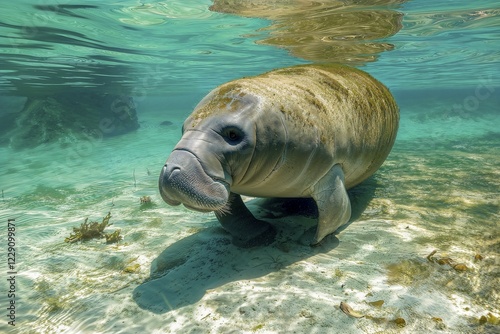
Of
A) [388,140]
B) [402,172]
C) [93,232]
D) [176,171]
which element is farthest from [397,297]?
[402,172]

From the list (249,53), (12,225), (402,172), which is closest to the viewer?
(12,225)

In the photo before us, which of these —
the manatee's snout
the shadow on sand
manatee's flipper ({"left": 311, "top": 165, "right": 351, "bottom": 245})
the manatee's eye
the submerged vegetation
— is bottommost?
the submerged vegetation

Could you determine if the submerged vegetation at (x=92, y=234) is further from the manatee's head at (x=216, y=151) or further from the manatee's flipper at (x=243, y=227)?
the manatee's head at (x=216, y=151)

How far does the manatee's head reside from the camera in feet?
8.28

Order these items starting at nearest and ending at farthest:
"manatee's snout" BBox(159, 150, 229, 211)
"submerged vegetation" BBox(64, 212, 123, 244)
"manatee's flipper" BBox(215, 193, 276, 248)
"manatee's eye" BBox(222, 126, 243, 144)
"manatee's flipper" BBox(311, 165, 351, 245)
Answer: "manatee's snout" BBox(159, 150, 229, 211), "manatee's eye" BBox(222, 126, 243, 144), "manatee's flipper" BBox(311, 165, 351, 245), "manatee's flipper" BBox(215, 193, 276, 248), "submerged vegetation" BBox(64, 212, 123, 244)

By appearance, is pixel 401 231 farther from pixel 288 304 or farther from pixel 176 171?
pixel 176 171

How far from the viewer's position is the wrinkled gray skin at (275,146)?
8.66ft

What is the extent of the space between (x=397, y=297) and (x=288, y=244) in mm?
1267

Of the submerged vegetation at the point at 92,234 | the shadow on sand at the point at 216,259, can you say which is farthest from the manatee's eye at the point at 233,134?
the submerged vegetation at the point at 92,234

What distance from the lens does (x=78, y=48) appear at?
15477 millimetres

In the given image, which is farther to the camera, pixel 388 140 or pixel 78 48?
pixel 78 48

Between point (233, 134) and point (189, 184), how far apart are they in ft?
2.12

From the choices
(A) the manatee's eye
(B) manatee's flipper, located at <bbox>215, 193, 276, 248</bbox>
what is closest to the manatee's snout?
(A) the manatee's eye

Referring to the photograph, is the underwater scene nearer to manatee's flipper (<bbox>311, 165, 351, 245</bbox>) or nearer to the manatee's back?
manatee's flipper (<bbox>311, 165, 351, 245</bbox>)
